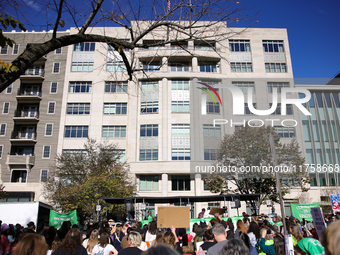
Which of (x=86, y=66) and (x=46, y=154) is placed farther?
(x=86, y=66)

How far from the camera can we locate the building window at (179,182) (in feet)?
129

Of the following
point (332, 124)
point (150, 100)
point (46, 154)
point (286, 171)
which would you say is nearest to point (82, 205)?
point (46, 154)

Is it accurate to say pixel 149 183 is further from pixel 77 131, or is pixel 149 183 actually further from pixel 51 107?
pixel 51 107

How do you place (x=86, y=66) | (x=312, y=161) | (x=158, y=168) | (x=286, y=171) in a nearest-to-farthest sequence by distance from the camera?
(x=286, y=171) → (x=158, y=168) → (x=312, y=161) → (x=86, y=66)

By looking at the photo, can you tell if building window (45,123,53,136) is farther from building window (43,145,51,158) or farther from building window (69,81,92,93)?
building window (69,81,92,93)

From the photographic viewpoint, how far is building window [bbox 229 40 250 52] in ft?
149

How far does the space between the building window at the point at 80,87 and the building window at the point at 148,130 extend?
1067 centimetres

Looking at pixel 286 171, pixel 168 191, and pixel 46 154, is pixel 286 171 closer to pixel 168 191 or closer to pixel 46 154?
pixel 168 191

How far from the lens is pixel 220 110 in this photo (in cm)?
4178

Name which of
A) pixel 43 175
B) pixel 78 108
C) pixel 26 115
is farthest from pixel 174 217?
pixel 26 115

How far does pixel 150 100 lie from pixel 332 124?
2809 centimetres

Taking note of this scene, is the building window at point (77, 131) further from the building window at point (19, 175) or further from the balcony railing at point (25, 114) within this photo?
the building window at point (19, 175)

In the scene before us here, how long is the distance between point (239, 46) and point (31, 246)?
47146mm

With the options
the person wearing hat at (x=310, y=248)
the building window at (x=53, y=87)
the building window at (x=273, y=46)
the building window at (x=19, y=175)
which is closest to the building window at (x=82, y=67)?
the building window at (x=53, y=87)
